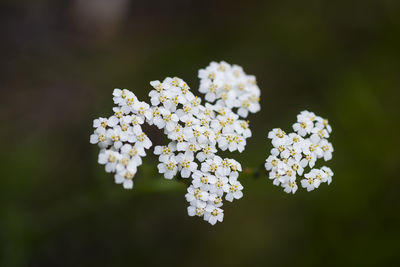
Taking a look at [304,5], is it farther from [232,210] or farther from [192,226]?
[192,226]

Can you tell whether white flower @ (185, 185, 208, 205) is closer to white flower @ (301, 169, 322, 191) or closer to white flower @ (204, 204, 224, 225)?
white flower @ (204, 204, 224, 225)

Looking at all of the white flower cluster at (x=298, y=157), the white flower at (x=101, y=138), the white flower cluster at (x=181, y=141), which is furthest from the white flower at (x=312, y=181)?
the white flower at (x=101, y=138)

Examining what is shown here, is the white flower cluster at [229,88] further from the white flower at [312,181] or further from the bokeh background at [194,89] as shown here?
the bokeh background at [194,89]

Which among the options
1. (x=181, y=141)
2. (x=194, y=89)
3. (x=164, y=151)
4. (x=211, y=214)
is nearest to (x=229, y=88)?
(x=181, y=141)

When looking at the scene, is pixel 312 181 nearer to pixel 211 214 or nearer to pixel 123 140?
pixel 211 214
